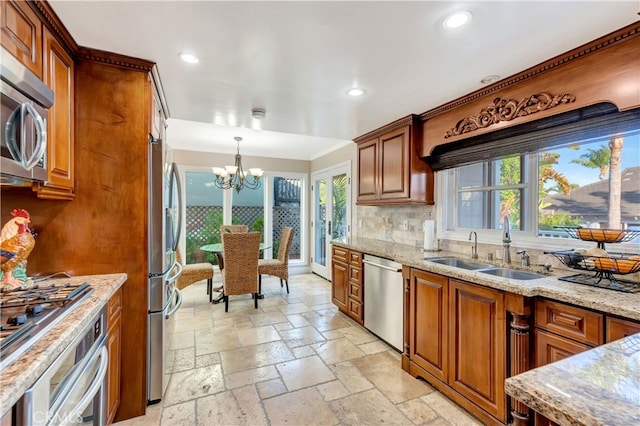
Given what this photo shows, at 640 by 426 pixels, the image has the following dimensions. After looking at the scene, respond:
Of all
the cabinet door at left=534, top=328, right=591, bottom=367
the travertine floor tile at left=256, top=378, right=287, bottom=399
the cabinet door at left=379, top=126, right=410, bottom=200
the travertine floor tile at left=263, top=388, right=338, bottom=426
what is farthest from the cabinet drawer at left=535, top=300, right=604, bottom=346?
the travertine floor tile at left=256, top=378, right=287, bottom=399

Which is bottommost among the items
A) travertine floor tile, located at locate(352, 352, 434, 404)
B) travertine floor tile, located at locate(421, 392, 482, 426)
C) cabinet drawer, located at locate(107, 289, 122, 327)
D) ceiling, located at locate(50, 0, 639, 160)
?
travertine floor tile, located at locate(421, 392, 482, 426)

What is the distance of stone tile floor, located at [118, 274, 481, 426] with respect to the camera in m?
1.91

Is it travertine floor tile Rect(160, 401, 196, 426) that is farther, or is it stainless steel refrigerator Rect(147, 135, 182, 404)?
stainless steel refrigerator Rect(147, 135, 182, 404)

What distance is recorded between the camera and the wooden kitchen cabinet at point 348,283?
3230 millimetres

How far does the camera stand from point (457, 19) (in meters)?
1.48

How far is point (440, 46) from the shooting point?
5.67ft

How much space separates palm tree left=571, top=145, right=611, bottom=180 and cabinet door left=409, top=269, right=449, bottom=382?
4.05ft

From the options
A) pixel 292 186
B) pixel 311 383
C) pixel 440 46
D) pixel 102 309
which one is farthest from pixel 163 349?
pixel 292 186

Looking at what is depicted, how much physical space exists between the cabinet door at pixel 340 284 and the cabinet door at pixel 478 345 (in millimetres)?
1593

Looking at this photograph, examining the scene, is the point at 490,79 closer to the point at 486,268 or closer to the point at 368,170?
the point at 486,268

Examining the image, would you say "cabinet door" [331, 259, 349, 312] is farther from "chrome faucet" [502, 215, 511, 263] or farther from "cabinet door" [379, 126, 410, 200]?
"chrome faucet" [502, 215, 511, 263]

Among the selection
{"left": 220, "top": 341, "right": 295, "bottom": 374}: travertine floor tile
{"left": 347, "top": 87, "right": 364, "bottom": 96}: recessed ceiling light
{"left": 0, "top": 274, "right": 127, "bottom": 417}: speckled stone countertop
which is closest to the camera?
{"left": 0, "top": 274, "right": 127, "bottom": 417}: speckled stone countertop

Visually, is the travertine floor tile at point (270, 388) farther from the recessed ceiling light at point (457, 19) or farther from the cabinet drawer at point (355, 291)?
the recessed ceiling light at point (457, 19)

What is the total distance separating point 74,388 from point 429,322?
2113 mm
